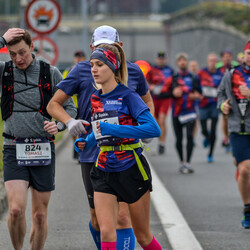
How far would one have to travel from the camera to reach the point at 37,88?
580 cm

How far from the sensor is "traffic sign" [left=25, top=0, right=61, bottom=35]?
47.9ft

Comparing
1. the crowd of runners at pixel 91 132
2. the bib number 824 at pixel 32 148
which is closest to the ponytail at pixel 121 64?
the crowd of runners at pixel 91 132

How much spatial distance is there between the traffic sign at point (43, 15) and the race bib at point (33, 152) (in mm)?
9021

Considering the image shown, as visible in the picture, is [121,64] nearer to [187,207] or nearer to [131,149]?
[131,149]

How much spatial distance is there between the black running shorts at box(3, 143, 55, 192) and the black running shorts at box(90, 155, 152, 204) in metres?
0.84

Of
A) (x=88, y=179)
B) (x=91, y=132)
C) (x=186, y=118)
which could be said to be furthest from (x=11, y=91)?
(x=186, y=118)

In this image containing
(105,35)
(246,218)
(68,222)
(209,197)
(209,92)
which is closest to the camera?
(105,35)

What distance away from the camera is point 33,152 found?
573 centimetres

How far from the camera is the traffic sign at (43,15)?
575 inches

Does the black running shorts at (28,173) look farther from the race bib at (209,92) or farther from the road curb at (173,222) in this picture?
the race bib at (209,92)

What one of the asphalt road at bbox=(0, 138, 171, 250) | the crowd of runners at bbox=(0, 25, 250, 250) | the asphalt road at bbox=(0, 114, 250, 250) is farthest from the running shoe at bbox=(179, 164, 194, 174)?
the crowd of runners at bbox=(0, 25, 250, 250)

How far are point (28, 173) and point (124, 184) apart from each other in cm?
108

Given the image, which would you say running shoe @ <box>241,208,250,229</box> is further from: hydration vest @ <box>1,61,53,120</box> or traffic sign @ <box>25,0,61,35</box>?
traffic sign @ <box>25,0,61,35</box>

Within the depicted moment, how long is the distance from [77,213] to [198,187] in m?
2.77
